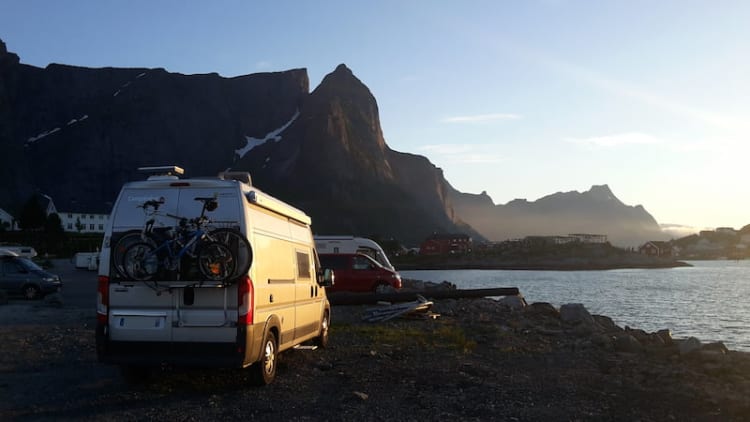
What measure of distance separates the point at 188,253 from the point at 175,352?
145 centimetres

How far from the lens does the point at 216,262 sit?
9.69 metres

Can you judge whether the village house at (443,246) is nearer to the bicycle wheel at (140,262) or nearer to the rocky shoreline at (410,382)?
the rocky shoreline at (410,382)

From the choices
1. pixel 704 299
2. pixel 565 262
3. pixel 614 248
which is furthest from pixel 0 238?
pixel 614 248

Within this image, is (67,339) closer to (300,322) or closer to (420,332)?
(300,322)

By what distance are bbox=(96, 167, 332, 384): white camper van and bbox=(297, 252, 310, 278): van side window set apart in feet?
7.95

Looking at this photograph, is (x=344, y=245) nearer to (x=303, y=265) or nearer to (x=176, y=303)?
(x=303, y=265)

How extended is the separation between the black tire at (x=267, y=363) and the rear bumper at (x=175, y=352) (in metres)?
0.72

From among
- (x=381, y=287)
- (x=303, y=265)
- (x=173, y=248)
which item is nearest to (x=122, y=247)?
(x=173, y=248)

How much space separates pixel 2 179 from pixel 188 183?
201 meters

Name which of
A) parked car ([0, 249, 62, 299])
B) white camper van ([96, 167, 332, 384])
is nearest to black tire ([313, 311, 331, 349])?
white camper van ([96, 167, 332, 384])

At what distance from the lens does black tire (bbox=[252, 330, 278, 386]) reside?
34.8 ft

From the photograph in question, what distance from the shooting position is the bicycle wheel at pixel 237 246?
32.0 feet

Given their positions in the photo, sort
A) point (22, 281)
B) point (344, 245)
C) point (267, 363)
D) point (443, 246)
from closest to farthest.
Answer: point (267, 363) → point (22, 281) → point (344, 245) → point (443, 246)

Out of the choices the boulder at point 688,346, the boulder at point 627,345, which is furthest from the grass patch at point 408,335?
the boulder at point 688,346
